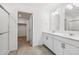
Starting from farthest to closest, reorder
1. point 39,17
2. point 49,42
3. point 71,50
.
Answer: point 39,17
point 49,42
point 71,50

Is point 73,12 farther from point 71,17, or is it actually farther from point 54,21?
point 54,21

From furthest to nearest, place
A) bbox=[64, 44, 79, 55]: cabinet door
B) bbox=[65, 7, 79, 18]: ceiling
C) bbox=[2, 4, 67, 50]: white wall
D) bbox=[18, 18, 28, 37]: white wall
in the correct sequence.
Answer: bbox=[18, 18, 28, 37]: white wall → bbox=[2, 4, 67, 50]: white wall → bbox=[65, 7, 79, 18]: ceiling → bbox=[64, 44, 79, 55]: cabinet door

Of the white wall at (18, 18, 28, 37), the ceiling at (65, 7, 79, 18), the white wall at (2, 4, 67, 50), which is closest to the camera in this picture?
the ceiling at (65, 7, 79, 18)

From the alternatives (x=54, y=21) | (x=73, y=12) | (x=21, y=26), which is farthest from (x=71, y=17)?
(x=21, y=26)

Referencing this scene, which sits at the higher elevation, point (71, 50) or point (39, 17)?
point (39, 17)

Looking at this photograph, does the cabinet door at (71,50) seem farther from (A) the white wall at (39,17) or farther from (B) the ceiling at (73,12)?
(A) the white wall at (39,17)

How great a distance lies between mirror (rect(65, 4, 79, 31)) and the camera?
2441 millimetres

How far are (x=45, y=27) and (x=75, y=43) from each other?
2536mm

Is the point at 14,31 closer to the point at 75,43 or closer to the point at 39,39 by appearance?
the point at 39,39

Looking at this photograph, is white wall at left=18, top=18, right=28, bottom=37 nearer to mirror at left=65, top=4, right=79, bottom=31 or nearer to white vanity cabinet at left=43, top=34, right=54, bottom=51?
white vanity cabinet at left=43, top=34, right=54, bottom=51

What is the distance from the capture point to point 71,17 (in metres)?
2.67

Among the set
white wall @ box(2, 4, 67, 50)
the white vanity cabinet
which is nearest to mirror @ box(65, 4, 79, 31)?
the white vanity cabinet

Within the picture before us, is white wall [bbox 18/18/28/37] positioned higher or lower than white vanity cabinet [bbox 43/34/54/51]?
higher
